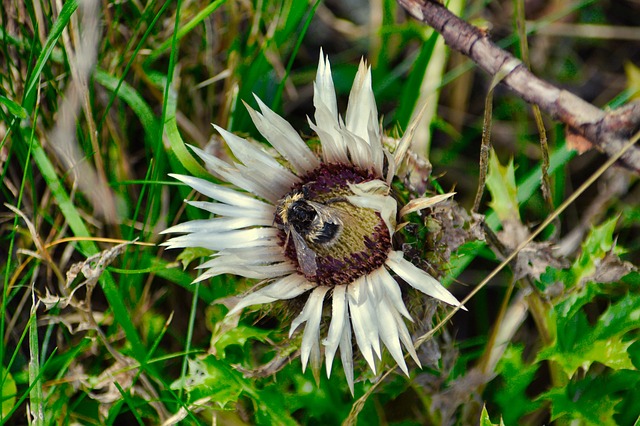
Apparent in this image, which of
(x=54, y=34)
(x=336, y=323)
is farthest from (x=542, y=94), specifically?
(x=54, y=34)

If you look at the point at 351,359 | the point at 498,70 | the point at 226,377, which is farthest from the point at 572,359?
the point at 226,377

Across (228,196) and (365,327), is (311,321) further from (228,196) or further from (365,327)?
(228,196)

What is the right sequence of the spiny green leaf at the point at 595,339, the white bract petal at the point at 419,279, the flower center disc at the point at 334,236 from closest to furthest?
the white bract petal at the point at 419,279
the flower center disc at the point at 334,236
the spiny green leaf at the point at 595,339

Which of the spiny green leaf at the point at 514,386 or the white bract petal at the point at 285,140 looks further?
the spiny green leaf at the point at 514,386

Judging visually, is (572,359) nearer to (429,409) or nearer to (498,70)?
(429,409)

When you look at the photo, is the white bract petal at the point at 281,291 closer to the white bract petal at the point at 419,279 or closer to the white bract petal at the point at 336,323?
the white bract petal at the point at 336,323

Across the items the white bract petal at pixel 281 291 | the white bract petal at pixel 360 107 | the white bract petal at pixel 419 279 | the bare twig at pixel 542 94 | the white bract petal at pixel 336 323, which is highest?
the bare twig at pixel 542 94

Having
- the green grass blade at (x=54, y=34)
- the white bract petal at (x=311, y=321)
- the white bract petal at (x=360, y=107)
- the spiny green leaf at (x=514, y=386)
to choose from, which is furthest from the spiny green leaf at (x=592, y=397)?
the green grass blade at (x=54, y=34)

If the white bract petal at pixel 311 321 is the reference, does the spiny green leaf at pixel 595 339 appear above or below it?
above
